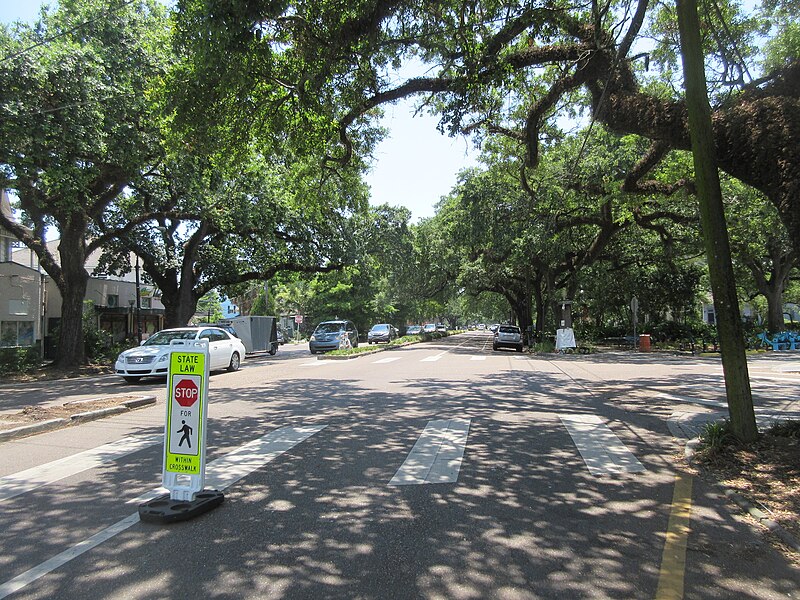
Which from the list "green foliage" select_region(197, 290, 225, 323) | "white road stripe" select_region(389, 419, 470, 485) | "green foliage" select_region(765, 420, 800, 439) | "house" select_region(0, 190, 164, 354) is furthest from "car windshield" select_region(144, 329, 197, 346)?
"green foliage" select_region(197, 290, 225, 323)

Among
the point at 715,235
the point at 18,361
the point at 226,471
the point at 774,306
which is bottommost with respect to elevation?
the point at 226,471

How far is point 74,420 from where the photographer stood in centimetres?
881

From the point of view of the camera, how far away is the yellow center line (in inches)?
132

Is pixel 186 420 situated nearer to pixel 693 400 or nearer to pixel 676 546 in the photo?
pixel 676 546

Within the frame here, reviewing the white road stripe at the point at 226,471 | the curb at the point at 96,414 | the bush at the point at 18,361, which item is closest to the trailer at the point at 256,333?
the bush at the point at 18,361

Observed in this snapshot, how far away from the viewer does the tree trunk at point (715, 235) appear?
630 cm

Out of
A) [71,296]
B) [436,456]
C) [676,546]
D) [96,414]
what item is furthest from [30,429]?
[71,296]

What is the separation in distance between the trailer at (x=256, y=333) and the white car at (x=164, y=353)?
43.0 ft

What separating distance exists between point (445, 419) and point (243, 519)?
4.73 m

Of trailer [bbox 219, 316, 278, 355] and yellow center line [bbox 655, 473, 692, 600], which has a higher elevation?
trailer [bbox 219, 316, 278, 355]

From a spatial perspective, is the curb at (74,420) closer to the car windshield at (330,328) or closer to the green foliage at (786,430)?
the green foliage at (786,430)

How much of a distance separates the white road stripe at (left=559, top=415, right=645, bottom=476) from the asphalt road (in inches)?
Answer: 1.6

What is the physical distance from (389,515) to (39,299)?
26990 mm

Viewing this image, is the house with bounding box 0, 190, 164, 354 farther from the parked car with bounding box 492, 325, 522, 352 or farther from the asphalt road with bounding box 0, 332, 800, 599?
the parked car with bounding box 492, 325, 522, 352
